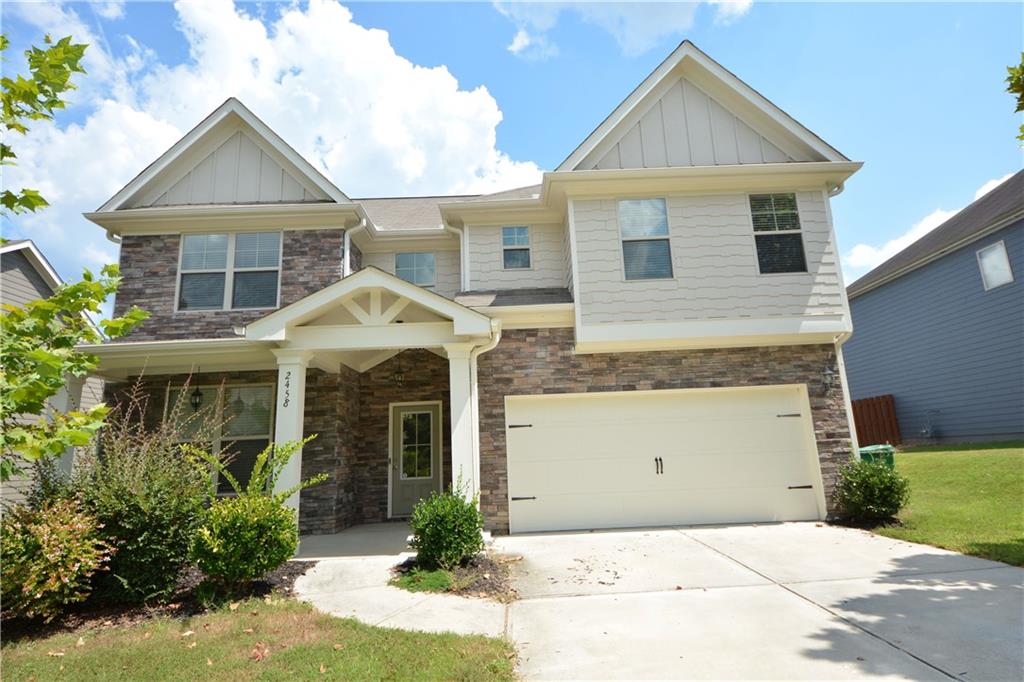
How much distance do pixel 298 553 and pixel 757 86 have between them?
11.3 meters

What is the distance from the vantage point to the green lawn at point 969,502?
22.3ft

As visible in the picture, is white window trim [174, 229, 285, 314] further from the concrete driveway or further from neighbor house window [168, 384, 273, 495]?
the concrete driveway

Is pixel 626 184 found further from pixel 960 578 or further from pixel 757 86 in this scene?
pixel 960 578

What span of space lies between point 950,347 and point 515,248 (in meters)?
13.5

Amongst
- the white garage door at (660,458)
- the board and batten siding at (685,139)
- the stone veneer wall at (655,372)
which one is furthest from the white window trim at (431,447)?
the board and batten siding at (685,139)

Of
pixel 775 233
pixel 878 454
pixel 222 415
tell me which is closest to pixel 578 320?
pixel 775 233

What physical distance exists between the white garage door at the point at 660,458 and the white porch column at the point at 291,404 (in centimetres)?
333

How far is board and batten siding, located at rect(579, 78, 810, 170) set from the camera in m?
9.73

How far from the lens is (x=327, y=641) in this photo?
174 inches

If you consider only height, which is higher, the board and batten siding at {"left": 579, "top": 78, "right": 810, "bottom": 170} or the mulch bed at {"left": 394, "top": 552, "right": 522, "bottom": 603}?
the board and batten siding at {"left": 579, "top": 78, "right": 810, "bottom": 170}

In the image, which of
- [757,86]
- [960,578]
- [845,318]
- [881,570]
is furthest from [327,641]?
[757,86]

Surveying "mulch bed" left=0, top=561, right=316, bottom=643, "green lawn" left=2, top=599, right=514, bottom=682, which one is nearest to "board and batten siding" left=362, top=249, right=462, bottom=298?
"mulch bed" left=0, top=561, right=316, bottom=643

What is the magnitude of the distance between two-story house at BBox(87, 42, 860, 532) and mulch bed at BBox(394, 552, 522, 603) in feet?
5.55

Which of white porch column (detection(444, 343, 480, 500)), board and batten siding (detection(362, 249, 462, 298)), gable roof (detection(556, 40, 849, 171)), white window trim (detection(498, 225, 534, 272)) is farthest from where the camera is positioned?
board and batten siding (detection(362, 249, 462, 298))
